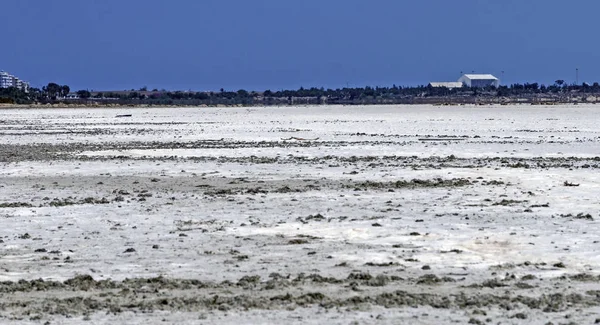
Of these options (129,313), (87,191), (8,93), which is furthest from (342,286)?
(8,93)

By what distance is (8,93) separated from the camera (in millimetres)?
177375

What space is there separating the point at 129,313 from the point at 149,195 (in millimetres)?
9985

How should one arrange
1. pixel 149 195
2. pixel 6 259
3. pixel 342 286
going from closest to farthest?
pixel 342 286 → pixel 6 259 → pixel 149 195

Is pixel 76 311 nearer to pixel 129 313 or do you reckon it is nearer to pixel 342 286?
pixel 129 313

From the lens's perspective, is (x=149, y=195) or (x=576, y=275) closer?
(x=576, y=275)

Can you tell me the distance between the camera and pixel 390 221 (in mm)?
15320

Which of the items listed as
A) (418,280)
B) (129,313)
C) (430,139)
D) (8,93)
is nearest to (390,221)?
(418,280)

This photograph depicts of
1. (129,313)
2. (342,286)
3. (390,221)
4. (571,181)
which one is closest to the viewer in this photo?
(129,313)

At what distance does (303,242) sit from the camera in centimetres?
1348

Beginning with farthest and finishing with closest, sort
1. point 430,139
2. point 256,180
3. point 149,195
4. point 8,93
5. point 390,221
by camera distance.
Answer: point 8,93 < point 430,139 < point 256,180 < point 149,195 < point 390,221

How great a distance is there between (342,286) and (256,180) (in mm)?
11964

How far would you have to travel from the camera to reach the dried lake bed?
9664 mm

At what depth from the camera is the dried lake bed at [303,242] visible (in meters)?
9.66

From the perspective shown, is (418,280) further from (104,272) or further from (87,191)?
(87,191)
